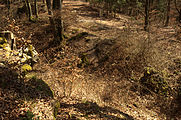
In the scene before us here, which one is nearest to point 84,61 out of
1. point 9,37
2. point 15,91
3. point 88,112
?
point 88,112

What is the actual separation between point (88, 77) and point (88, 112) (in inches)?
133

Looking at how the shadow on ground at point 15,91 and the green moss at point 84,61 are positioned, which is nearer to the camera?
the shadow on ground at point 15,91

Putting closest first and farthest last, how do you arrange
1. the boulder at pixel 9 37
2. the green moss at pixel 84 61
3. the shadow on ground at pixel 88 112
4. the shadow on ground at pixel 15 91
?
the shadow on ground at pixel 15 91 → the shadow on ground at pixel 88 112 → the boulder at pixel 9 37 → the green moss at pixel 84 61

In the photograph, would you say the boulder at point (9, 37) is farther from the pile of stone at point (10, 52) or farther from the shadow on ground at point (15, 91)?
the shadow on ground at point (15, 91)

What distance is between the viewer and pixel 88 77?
9000 mm

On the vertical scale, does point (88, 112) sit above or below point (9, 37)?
below

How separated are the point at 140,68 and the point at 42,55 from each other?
8144 millimetres

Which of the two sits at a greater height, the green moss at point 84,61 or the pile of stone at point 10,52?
the pile of stone at point 10,52

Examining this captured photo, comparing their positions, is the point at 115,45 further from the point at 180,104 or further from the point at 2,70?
the point at 2,70

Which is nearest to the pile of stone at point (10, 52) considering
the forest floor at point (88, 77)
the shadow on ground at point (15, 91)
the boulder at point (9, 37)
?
the boulder at point (9, 37)

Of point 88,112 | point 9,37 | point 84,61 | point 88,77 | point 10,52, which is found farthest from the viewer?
point 84,61

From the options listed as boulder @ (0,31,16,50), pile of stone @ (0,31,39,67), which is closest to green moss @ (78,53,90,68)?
pile of stone @ (0,31,39,67)

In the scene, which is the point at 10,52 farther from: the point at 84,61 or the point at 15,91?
the point at 84,61

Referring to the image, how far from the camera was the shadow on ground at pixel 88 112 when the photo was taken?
17.4ft
